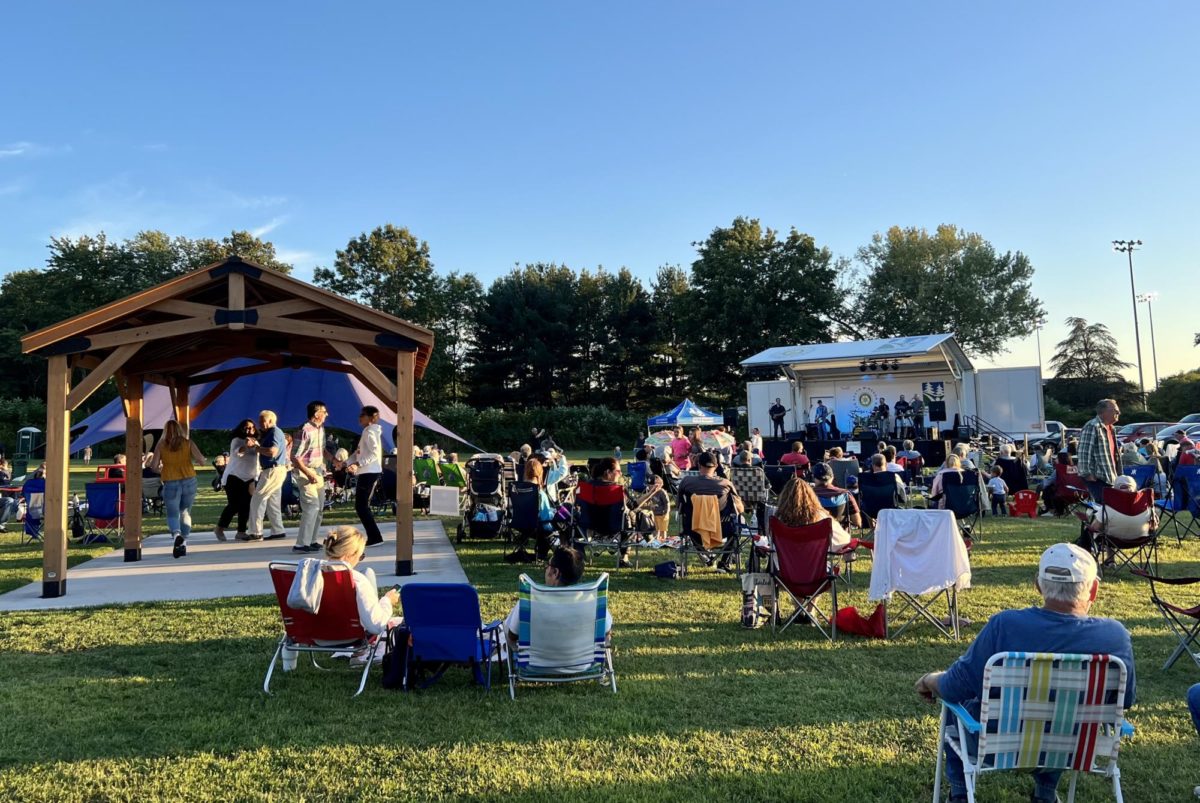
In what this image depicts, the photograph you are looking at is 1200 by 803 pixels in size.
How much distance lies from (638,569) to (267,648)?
3.88 metres

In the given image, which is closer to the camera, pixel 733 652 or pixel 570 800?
pixel 570 800

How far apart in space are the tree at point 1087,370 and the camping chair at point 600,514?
5125 cm

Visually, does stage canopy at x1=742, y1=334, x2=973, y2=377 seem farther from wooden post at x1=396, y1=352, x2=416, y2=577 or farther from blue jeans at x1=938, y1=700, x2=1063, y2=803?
blue jeans at x1=938, y1=700, x2=1063, y2=803

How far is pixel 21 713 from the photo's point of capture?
3.92 metres

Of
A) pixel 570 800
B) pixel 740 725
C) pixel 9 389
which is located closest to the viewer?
pixel 570 800

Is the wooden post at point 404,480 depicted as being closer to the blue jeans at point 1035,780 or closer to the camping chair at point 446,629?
the camping chair at point 446,629

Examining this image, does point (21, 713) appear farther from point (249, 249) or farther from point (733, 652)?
point (249, 249)

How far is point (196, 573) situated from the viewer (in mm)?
7695

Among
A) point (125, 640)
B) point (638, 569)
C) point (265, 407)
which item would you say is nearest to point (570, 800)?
point (125, 640)

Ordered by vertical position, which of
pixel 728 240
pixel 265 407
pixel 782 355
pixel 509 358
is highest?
pixel 728 240

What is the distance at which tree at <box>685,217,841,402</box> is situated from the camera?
41406 millimetres

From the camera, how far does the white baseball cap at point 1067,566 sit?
260 cm

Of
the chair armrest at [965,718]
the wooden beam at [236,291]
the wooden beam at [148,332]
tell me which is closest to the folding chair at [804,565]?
the chair armrest at [965,718]

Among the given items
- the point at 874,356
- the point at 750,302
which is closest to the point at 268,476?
the point at 874,356
